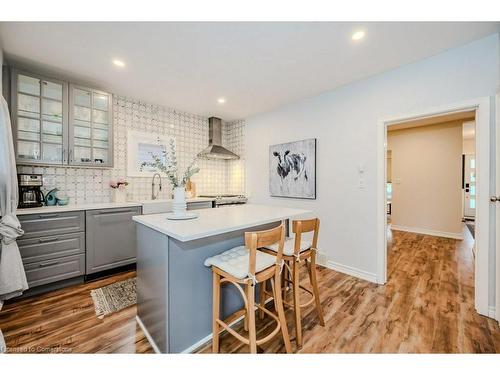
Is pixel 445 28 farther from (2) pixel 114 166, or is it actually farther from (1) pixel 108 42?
(2) pixel 114 166

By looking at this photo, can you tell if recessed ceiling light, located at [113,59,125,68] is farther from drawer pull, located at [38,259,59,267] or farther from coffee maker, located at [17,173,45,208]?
drawer pull, located at [38,259,59,267]

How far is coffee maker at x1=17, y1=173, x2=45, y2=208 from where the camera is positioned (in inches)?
92.6

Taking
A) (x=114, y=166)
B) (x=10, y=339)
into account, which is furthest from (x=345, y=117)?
(x=10, y=339)

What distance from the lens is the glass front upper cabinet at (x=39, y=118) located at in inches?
89.7

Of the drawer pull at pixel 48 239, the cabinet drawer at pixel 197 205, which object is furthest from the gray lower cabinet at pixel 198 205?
the drawer pull at pixel 48 239

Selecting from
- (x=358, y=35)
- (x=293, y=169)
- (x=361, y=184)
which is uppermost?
(x=358, y=35)

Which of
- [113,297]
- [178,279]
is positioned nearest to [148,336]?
[178,279]

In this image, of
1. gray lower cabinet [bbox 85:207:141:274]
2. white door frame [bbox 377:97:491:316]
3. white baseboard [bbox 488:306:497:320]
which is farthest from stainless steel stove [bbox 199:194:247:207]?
white baseboard [bbox 488:306:497:320]

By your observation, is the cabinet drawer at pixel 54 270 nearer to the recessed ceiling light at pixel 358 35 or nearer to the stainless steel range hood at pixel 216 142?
the stainless steel range hood at pixel 216 142

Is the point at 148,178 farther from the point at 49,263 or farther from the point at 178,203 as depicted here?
the point at 178,203

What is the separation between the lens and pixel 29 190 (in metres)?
2.41

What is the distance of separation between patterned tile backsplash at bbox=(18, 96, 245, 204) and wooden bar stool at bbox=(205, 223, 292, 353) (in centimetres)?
259

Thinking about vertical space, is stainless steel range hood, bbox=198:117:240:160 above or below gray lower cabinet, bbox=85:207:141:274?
above

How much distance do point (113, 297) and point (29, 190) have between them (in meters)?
A: 1.59
